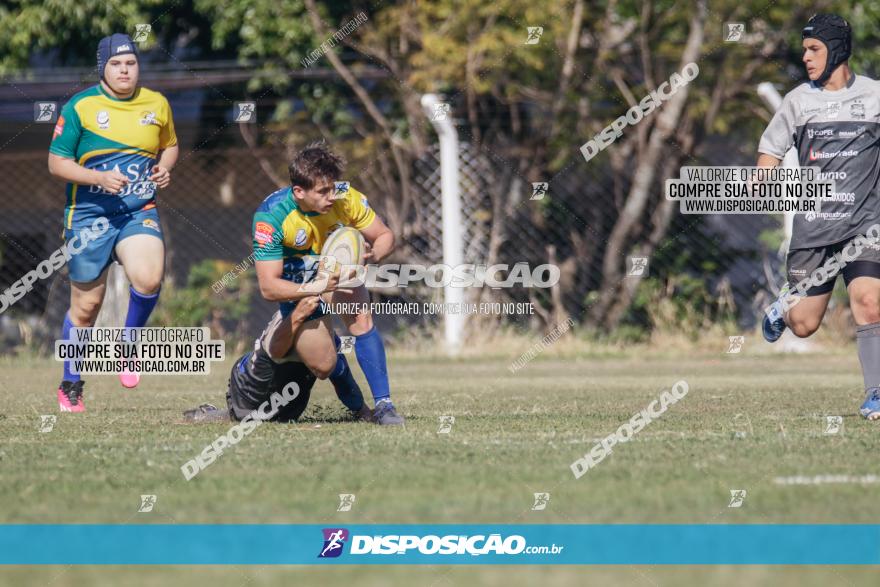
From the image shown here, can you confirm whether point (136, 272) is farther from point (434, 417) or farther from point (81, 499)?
point (81, 499)

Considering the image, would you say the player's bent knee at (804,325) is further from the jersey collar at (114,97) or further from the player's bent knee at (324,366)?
the jersey collar at (114,97)

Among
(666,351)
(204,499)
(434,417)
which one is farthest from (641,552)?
(666,351)

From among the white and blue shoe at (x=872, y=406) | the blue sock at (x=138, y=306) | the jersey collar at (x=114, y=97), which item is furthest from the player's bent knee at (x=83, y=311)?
the white and blue shoe at (x=872, y=406)

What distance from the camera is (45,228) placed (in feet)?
67.9

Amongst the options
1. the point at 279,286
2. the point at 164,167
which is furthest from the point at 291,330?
the point at 164,167

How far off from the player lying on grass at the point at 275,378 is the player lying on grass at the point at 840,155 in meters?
2.81

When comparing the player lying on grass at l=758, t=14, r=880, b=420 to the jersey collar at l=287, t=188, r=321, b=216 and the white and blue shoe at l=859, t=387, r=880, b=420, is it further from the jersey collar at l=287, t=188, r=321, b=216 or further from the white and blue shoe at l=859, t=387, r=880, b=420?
the jersey collar at l=287, t=188, r=321, b=216

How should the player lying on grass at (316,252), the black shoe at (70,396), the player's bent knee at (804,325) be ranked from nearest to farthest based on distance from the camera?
the player lying on grass at (316,252)
the player's bent knee at (804,325)
the black shoe at (70,396)

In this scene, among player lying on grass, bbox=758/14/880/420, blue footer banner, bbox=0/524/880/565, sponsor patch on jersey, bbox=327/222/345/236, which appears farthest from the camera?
player lying on grass, bbox=758/14/880/420

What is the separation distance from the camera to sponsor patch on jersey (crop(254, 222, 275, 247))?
23.4 feet

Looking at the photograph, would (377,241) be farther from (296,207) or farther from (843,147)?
(843,147)

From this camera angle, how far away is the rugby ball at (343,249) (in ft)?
23.2

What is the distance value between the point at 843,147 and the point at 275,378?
3.53m

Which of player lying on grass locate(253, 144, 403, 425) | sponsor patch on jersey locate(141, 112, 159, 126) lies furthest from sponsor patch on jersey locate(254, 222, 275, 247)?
sponsor patch on jersey locate(141, 112, 159, 126)
